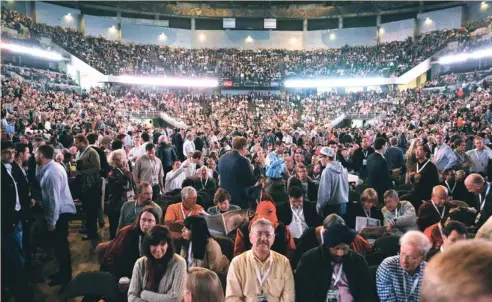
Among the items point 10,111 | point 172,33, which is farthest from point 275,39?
point 10,111

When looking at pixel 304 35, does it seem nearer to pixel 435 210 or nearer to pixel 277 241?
pixel 435 210

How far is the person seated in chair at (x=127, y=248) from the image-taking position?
12.7ft

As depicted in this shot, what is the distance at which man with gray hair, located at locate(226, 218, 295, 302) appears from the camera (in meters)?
3.31

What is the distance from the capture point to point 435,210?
4754mm

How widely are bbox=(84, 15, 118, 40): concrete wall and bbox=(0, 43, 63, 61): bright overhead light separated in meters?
8.40

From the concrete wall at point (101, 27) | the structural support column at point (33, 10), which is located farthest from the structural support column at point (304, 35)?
the structural support column at point (33, 10)

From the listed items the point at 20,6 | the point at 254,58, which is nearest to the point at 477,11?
the point at 254,58

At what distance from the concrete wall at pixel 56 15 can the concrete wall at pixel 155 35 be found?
4536mm

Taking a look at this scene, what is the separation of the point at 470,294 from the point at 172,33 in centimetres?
4281

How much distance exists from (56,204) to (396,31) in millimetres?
39562

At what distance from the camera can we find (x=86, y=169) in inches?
247

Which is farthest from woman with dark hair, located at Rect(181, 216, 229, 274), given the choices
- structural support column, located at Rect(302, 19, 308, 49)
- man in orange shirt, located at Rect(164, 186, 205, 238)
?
structural support column, located at Rect(302, 19, 308, 49)

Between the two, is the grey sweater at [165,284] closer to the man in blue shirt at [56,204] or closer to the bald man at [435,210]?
the man in blue shirt at [56,204]

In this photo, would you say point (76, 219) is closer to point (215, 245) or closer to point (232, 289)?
point (215, 245)
